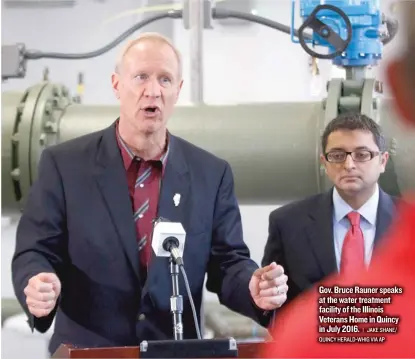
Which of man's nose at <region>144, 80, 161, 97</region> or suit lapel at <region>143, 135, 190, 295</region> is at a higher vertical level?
man's nose at <region>144, 80, 161, 97</region>

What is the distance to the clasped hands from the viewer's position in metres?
1.14

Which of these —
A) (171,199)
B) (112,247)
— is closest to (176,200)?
(171,199)

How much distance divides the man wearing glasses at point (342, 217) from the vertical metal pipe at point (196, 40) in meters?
0.29

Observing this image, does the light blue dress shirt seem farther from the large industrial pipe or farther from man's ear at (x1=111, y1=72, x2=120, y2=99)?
man's ear at (x1=111, y1=72, x2=120, y2=99)

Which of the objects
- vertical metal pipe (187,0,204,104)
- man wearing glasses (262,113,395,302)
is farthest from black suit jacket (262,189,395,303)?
vertical metal pipe (187,0,204,104)

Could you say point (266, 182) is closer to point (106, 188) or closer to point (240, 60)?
point (240, 60)

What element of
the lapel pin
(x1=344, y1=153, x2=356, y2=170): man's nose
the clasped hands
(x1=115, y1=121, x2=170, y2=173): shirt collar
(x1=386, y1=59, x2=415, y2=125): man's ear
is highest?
(x1=386, y1=59, x2=415, y2=125): man's ear

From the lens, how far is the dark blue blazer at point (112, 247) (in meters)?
1.31

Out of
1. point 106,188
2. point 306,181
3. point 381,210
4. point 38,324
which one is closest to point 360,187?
point 381,210

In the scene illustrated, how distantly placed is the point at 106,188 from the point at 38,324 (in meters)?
0.23

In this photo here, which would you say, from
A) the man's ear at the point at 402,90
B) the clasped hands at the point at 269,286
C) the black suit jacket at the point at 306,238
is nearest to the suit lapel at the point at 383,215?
the black suit jacket at the point at 306,238

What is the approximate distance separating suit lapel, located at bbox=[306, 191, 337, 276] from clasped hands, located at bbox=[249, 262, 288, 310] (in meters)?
0.22

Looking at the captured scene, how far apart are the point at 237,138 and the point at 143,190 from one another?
0.31 m

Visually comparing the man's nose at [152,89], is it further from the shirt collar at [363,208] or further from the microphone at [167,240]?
the shirt collar at [363,208]
